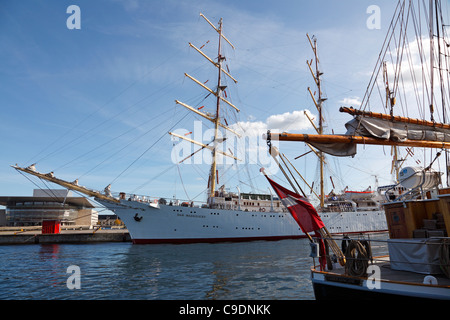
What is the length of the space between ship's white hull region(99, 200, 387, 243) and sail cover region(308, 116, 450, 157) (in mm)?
24428

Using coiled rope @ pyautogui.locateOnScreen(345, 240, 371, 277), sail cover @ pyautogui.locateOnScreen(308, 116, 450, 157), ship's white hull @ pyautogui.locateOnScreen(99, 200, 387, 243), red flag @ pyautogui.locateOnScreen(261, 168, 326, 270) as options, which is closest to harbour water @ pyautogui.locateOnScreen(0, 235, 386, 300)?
red flag @ pyautogui.locateOnScreen(261, 168, 326, 270)

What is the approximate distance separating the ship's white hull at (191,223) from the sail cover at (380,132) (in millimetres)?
24428

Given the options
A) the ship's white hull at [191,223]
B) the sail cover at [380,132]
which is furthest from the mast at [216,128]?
the sail cover at [380,132]

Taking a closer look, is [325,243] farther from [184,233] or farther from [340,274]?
[184,233]

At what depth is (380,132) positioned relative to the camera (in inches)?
461

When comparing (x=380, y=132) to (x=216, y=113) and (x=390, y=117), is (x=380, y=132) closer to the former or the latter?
(x=390, y=117)

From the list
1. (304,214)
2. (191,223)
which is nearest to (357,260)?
(304,214)

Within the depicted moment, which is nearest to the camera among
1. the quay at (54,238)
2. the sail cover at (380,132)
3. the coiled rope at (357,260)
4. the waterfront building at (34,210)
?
the coiled rope at (357,260)

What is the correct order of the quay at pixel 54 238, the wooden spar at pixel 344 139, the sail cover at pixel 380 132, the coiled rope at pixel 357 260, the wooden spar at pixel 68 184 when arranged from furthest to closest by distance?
the quay at pixel 54 238, the wooden spar at pixel 68 184, the sail cover at pixel 380 132, the wooden spar at pixel 344 139, the coiled rope at pixel 357 260

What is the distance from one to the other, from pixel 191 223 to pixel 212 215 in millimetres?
2822

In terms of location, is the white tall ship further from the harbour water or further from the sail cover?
the sail cover

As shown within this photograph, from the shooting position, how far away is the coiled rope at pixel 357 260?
7059 mm

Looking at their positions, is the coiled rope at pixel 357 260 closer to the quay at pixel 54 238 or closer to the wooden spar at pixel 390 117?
the wooden spar at pixel 390 117
